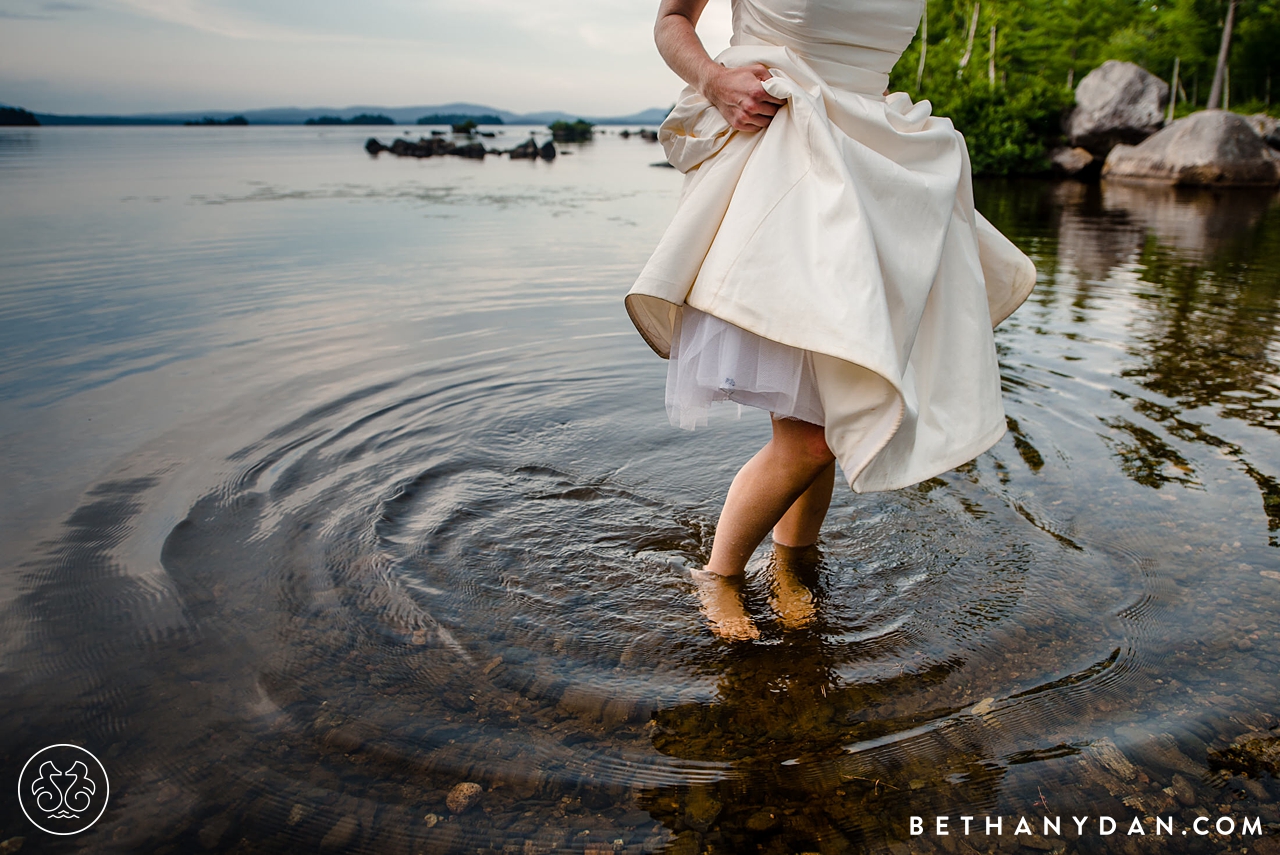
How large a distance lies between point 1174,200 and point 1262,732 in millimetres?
17194

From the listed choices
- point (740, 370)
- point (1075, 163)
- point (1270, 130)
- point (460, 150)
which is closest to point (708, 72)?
point (740, 370)

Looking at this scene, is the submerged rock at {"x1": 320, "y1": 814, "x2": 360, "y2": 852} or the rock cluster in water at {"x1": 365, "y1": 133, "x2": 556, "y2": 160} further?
the rock cluster in water at {"x1": 365, "y1": 133, "x2": 556, "y2": 160}

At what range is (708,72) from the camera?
189 cm

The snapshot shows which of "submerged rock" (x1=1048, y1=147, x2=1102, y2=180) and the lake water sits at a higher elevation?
"submerged rock" (x1=1048, y1=147, x2=1102, y2=180)

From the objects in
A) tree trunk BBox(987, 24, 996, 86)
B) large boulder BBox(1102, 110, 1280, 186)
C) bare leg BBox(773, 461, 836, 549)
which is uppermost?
tree trunk BBox(987, 24, 996, 86)

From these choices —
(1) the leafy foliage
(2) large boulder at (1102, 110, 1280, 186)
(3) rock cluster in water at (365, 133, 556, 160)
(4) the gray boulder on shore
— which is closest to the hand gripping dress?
(2) large boulder at (1102, 110, 1280, 186)

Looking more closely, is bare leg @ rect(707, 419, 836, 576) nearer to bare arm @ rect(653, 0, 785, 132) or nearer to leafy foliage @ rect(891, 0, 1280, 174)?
bare arm @ rect(653, 0, 785, 132)

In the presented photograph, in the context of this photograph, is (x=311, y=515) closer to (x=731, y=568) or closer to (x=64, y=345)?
(x=731, y=568)

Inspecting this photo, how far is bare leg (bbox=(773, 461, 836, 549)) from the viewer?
251 cm

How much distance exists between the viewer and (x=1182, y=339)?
501cm

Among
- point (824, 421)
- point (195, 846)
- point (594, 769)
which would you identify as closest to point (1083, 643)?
point (824, 421)

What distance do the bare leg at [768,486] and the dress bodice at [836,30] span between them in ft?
2.96

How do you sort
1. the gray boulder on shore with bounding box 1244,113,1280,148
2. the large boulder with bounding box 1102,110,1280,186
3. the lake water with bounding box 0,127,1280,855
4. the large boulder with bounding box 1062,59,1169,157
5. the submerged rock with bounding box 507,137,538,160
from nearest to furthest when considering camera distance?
1. the lake water with bounding box 0,127,1280,855
2. the large boulder with bounding box 1102,110,1280,186
3. the gray boulder on shore with bounding box 1244,113,1280,148
4. the large boulder with bounding box 1062,59,1169,157
5. the submerged rock with bounding box 507,137,538,160

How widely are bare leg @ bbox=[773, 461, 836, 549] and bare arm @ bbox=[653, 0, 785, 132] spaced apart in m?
1.10
